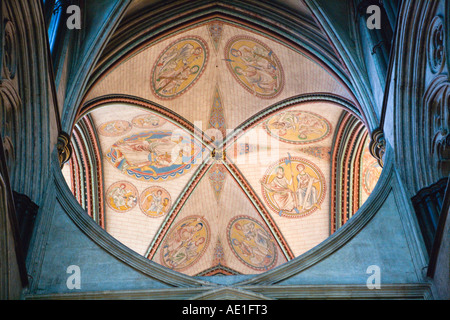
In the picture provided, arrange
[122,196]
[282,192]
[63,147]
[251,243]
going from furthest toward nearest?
[251,243] → [282,192] → [122,196] → [63,147]

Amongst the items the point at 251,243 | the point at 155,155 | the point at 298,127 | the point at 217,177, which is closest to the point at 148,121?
the point at 155,155

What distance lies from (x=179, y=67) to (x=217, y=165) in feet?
7.95

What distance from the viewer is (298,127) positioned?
40.7 feet

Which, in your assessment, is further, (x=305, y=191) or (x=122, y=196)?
(x=305, y=191)

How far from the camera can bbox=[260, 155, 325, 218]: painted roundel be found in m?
13.0

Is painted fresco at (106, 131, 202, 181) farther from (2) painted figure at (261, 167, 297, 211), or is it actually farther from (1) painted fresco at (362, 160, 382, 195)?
(1) painted fresco at (362, 160, 382, 195)

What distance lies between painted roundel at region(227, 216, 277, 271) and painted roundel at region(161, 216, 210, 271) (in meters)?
0.60

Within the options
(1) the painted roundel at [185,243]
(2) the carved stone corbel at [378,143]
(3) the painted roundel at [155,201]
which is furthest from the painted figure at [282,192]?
(2) the carved stone corbel at [378,143]

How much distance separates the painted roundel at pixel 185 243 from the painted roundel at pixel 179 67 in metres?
2.93

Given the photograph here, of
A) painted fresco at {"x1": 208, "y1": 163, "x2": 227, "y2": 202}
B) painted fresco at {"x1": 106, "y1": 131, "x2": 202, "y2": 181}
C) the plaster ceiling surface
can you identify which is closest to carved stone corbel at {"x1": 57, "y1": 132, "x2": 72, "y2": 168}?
the plaster ceiling surface

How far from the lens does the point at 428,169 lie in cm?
691

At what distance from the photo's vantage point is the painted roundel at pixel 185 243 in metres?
13.2

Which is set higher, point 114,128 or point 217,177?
point 114,128

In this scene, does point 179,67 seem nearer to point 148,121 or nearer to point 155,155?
point 148,121
